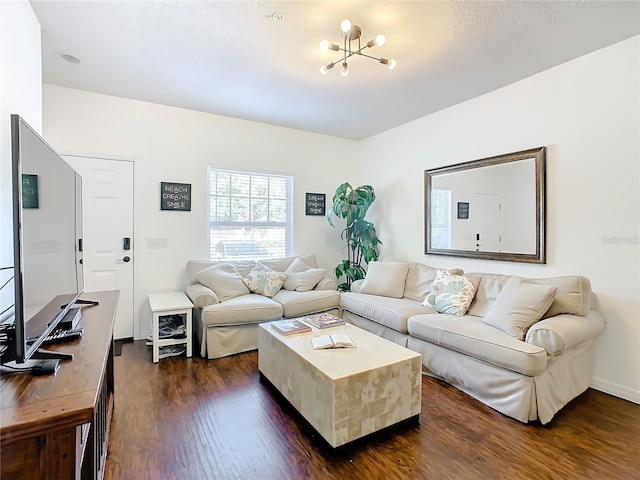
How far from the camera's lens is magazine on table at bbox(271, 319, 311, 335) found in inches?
96.1

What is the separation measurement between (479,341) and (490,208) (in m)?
1.56

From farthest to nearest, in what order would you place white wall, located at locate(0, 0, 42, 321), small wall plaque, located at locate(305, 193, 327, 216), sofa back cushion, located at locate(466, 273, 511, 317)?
small wall plaque, located at locate(305, 193, 327, 216) < sofa back cushion, located at locate(466, 273, 511, 317) < white wall, located at locate(0, 0, 42, 321)

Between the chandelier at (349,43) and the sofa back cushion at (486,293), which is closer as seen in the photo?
the chandelier at (349,43)

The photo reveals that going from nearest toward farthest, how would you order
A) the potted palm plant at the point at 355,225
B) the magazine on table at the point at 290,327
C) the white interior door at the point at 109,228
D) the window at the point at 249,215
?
1. the magazine on table at the point at 290,327
2. the white interior door at the point at 109,228
3. the window at the point at 249,215
4. the potted palm plant at the point at 355,225

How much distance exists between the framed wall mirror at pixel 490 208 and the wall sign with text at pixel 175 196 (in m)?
2.81

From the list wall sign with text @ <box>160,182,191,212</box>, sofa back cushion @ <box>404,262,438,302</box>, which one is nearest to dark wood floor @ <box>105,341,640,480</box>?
sofa back cushion @ <box>404,262,438,302</box>

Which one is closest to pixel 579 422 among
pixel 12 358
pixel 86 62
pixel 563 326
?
pixel 563 326

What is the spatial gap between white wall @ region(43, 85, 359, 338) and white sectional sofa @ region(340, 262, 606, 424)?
237cm

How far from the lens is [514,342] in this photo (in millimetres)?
2174

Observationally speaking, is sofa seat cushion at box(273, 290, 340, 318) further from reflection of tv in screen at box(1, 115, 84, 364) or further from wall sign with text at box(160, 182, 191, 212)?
reflection of tv in screen at box(1, 115, 84, 364)

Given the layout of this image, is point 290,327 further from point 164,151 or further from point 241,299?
point 164,151

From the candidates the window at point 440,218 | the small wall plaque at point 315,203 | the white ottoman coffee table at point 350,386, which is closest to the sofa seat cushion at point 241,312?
the white ottoman coffee table at point 350,386

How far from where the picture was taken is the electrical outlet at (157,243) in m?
3.66

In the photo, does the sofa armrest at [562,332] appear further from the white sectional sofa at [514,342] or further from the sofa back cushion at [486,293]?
the sofa back cushion at [486,293]
